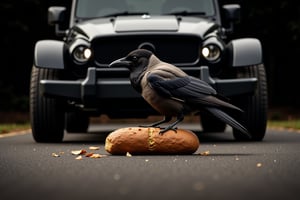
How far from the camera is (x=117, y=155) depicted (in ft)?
24.2

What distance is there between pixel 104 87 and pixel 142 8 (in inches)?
72.8

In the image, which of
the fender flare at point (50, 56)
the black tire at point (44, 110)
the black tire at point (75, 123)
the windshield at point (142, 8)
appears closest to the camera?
the fender flare at point (50, 56)

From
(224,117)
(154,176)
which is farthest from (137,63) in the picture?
(154,176)

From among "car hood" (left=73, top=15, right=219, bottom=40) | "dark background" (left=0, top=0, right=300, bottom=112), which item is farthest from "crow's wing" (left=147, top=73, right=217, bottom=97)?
"dark background" (left=0, top=0, right=300, bottom=112)

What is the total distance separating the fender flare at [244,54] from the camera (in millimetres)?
9352

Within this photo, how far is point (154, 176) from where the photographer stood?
523 centimetres

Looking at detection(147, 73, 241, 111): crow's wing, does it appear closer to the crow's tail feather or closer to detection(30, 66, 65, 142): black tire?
the crow's tail feather

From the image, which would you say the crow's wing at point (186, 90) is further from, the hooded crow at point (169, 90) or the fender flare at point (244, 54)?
the fender flare at point (244, 54)

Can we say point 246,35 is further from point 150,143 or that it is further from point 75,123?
point 150,143

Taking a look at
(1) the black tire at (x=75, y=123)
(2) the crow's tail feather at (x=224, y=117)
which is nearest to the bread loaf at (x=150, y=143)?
(2) the crow's tail feather at (x=224, y=117)

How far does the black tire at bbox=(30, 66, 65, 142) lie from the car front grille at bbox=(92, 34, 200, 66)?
66 centimetres

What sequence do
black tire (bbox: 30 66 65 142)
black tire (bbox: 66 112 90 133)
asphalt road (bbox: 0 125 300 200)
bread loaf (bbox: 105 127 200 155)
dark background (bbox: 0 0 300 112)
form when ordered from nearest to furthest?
asphalt road (bbox: 0 125 300 200) < bread loaf (bbox: 105 127 200 155) < black tire (bbox: 30 66 65 142) < black tire (bbox: 66 112 90 133) < dark background (bbox: 0 0 300 112)

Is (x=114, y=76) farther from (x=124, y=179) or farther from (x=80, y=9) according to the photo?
(x=124, y=179)

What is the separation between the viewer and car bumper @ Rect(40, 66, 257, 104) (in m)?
9.00
